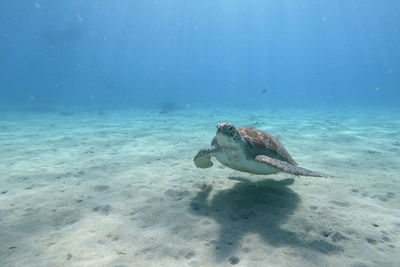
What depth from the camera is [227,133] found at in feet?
12.6

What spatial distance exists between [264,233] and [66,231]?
2.81 meters

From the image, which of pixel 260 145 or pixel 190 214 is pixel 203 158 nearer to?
pixel 260 145

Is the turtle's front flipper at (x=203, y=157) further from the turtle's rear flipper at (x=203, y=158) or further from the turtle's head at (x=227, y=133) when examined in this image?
the turtle's head at (x=227, y=133)

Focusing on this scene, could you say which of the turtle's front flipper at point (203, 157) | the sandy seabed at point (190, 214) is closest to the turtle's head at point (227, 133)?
the turtle's front flipper at point (203, 157)

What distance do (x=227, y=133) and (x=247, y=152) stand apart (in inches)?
26.8

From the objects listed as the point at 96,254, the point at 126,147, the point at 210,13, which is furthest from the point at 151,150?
Answer: the point at 210,13

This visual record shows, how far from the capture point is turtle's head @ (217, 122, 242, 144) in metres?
3.80


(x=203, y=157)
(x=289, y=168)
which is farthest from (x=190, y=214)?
(x=289, y=168)

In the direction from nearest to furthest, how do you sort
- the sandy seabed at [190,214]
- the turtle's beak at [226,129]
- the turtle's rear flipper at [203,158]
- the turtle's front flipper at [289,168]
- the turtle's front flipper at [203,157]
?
the sandy seabed at [190,214] → the turtle's front flipper at [289,168] → the turtle's beak at [226,129] → the turtle's front flipper at [203,157] → the turtle's rear flipper at [203,158]

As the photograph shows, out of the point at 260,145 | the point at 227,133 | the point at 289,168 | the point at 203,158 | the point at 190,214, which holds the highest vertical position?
the point at 227,133

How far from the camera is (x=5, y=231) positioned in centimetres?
Result: 322

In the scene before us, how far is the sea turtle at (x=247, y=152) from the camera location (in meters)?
3.83

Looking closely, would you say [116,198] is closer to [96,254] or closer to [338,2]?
[96,254]

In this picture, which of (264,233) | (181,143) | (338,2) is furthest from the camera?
(338,2)
